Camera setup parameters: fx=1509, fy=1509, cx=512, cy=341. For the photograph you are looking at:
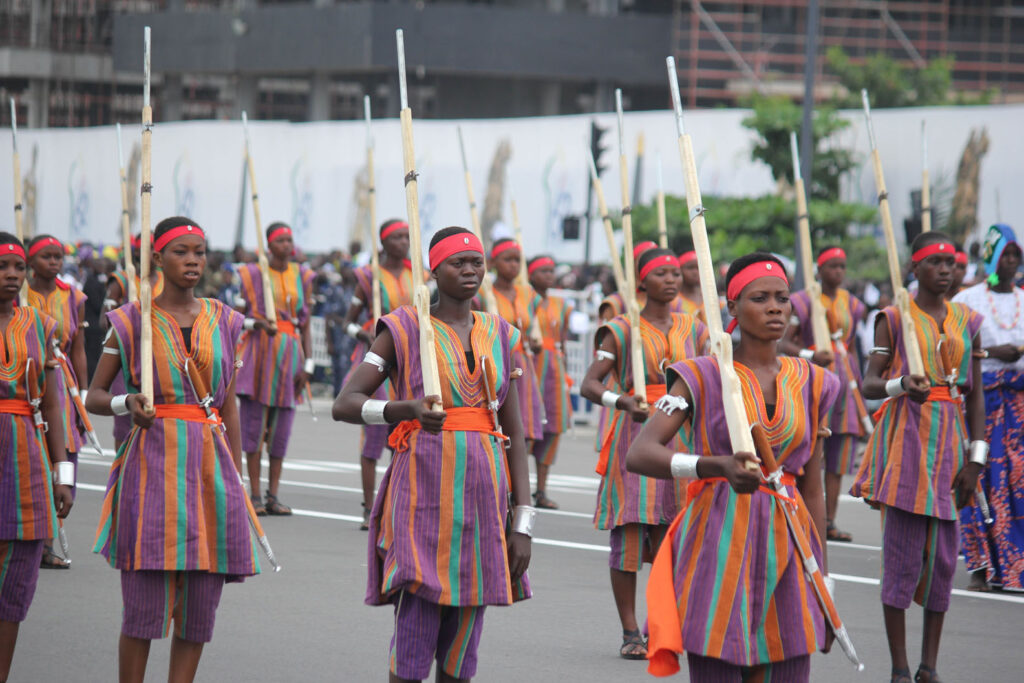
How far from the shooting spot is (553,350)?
1394 centimetres

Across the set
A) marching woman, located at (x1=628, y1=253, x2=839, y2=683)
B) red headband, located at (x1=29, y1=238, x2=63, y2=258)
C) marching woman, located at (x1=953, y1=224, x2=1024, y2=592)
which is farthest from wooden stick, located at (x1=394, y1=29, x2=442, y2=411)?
red headband, located at (x1=29, y1=238, x2=63, y2=258)

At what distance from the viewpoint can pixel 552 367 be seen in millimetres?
13953

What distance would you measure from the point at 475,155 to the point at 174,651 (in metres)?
25.5

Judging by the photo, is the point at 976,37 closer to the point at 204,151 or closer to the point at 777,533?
the point at 204,151

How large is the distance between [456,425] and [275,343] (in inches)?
281

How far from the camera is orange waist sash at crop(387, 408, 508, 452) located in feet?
18.5

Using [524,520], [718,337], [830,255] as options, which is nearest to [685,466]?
[718,337]

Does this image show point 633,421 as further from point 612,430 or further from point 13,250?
point 13,250

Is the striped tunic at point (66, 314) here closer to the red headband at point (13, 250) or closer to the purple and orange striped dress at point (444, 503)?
the red headband at point (13, 250)

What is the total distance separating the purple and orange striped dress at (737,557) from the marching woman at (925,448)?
7.58ft

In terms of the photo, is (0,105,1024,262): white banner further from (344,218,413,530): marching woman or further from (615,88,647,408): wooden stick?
(615,88,647,408): wooden stick

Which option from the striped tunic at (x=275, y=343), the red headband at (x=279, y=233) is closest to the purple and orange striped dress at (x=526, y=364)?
the striped tunic at (x=275, y=343)

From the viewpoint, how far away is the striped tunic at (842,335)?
1219cm

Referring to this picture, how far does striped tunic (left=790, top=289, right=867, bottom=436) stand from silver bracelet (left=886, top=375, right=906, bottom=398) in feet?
14.3
